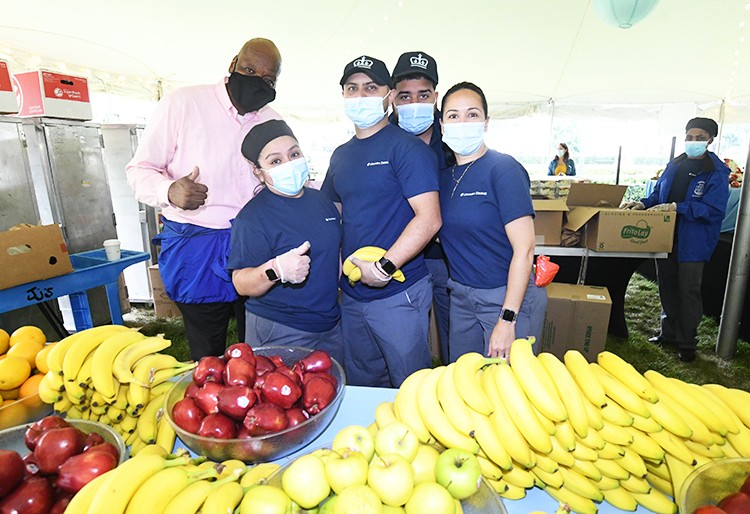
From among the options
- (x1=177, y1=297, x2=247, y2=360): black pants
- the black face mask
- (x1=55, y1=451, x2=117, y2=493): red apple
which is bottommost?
(x1=177, y1=297, x2=247, y2=360): black pants

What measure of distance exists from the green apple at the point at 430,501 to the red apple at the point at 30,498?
72 centimetres

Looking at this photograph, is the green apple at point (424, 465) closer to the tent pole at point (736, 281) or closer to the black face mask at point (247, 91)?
the black face mask at point (247, 91)

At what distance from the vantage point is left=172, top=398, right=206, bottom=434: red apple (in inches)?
43.4

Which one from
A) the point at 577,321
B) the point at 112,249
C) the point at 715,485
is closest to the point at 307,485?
the point at 715,485

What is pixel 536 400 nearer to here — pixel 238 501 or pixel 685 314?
pixel 238 501

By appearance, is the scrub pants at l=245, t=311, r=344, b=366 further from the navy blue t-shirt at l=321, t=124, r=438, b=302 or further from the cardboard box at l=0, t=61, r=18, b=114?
the cardboard box at l=0, t=61, r=18, b=114

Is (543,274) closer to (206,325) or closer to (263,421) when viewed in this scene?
(263,421)

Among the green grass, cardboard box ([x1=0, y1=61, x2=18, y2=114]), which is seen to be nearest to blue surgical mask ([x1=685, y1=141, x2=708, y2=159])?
the green grass

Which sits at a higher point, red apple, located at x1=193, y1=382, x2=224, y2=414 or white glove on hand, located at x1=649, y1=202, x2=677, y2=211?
white glove on hand, located at x1=649, y1=202, x2=677, y2=211

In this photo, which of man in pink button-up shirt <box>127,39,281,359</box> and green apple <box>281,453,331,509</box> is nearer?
green apple <box>281,453,331,509</box>

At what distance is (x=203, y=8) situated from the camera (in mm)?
5586

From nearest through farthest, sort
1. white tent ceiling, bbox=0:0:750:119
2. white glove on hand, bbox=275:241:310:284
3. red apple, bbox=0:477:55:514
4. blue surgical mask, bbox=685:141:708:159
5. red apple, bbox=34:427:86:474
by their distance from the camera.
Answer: red apple, bbox=0:477:55:514, red apple, bbox=34:427:86:474, white glove on hand, bbox=275:241:310:284, blue surgical mask, bbox=685:141:708:159, white tent ceiling, bbox=0:0:750:119

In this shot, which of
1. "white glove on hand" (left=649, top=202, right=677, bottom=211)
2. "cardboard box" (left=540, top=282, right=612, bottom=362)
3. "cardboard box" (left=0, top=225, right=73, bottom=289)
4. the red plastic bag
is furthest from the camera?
"white glove on hand" (left=649, top=202, right=677, bottom=211)

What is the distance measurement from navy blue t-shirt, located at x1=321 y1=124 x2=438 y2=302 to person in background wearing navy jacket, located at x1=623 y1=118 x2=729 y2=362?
106 inches
